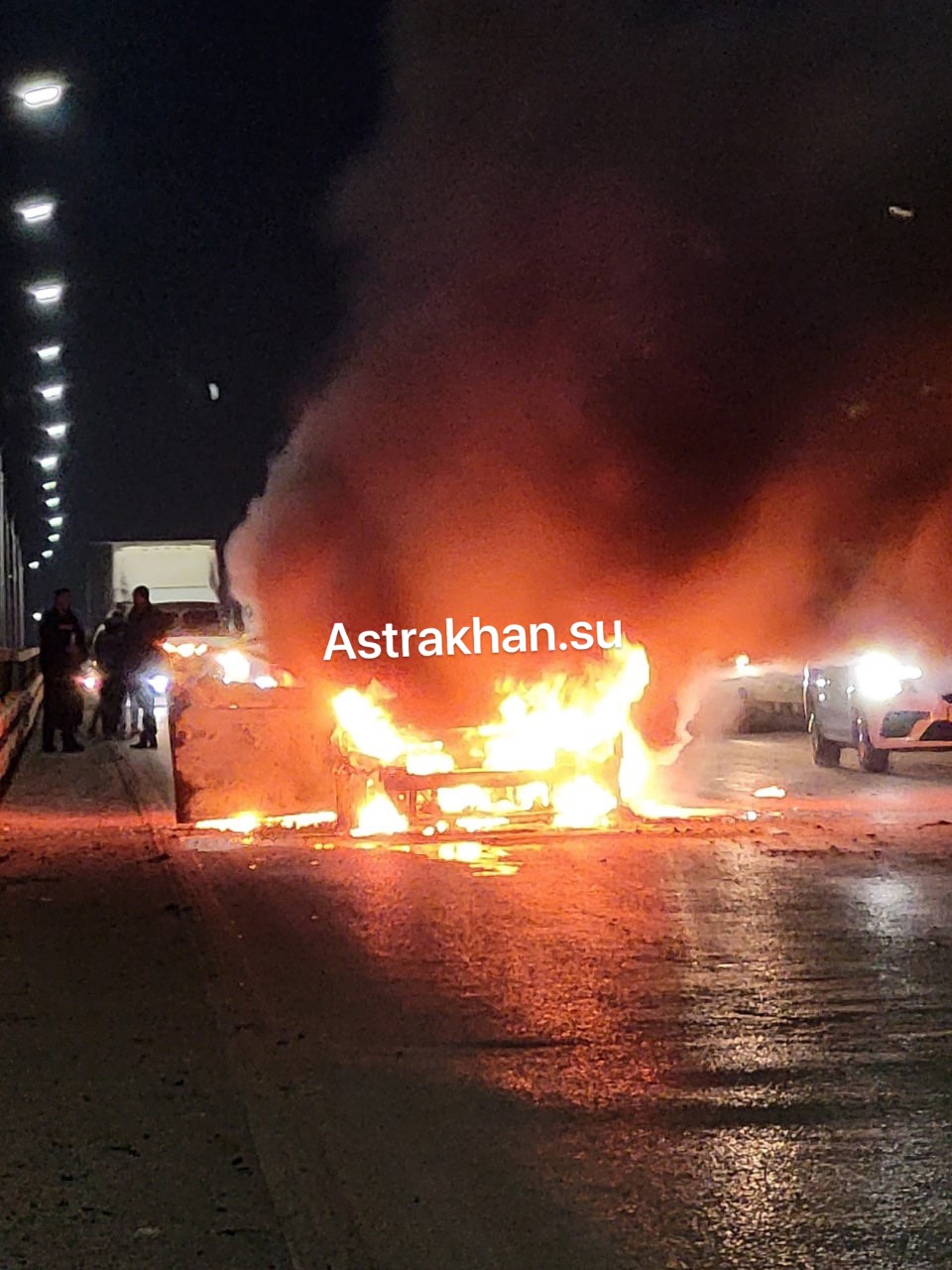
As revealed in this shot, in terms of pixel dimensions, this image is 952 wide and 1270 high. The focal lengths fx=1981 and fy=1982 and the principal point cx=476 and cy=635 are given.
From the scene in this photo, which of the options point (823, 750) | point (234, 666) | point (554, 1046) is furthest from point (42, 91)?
point (554, 1046)

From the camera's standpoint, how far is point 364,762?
525 inches

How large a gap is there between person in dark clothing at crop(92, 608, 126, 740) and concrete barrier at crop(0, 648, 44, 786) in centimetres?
107

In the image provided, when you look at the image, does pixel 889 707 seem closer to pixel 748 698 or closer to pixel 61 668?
pixel 748 698

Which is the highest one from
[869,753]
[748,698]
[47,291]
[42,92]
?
[47,291]

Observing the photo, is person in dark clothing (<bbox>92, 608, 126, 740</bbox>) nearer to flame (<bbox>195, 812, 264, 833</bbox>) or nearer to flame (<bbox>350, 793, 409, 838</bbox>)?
flame (<bbox>195, 812, 264, 833</bbox>)

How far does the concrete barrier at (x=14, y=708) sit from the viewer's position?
64.6 ft

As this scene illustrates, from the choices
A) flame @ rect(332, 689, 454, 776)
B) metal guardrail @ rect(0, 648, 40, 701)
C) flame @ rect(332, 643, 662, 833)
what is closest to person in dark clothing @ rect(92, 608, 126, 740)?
metal guardrail @ rect(0, 648, 40, 701)

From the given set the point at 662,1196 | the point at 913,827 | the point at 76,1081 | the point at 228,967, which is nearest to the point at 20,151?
the point at 913,827

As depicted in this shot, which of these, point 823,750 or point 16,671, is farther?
point 16,671

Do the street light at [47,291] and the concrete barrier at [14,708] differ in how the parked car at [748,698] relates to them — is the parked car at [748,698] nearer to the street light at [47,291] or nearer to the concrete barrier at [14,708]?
the concrete barrier at [14,708]

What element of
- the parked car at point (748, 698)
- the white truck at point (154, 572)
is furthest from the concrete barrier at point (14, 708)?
the parked car at point (748, 698)

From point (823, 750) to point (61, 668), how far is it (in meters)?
8.53

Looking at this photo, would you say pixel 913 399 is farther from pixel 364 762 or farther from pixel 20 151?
pixel 364 762

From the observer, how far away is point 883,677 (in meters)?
18.3
